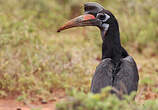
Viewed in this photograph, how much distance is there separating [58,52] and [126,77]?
2.49m

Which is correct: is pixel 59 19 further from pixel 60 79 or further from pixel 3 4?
pixel 60 79

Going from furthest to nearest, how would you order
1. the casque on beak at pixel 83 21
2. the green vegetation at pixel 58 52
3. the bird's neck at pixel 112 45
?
the green vegetation at pixel 58 52
the casque on beak at pixel 83 21
the bird's neck at pixel 112 45

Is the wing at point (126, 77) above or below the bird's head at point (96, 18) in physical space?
below

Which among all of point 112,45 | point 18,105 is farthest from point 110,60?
point 18,105

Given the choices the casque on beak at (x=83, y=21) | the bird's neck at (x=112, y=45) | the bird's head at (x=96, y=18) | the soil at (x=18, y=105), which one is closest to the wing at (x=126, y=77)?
the bird's neck at (x=112, y=45)

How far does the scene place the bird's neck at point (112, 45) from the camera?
442cm

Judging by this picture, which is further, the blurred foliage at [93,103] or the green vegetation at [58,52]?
the green vegetation at [58,52]

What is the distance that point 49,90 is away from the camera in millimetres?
5812

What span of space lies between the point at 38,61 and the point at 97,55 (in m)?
1.58

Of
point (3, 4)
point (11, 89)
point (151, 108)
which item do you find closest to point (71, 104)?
point (151, 108)

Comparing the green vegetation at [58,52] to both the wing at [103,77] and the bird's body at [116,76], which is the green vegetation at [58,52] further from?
the wing at [103,77]

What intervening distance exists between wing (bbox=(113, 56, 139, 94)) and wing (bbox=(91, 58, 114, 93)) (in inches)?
3.2

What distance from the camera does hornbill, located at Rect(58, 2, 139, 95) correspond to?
404cm

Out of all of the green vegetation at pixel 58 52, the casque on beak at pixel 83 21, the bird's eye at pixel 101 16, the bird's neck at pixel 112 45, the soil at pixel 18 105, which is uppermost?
the bird's eye at pixel 101 16
